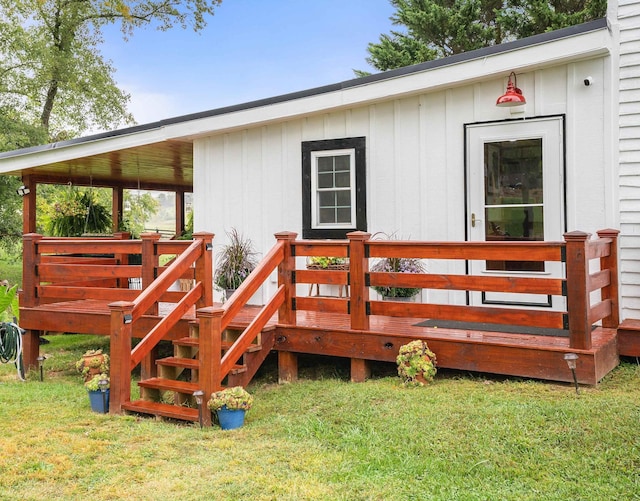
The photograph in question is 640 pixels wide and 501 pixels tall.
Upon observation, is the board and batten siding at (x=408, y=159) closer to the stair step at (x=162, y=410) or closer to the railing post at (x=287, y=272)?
the railing post at (x=287, y=272)

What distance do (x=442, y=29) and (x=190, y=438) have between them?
18.7m

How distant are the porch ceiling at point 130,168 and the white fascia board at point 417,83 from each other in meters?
1.10

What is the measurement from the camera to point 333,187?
6.92 meters

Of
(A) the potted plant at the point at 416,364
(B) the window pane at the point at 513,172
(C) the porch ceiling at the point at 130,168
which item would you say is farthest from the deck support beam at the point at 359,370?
(C) the porch ceiling at the point at 130,168

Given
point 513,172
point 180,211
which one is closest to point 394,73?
point 513,172

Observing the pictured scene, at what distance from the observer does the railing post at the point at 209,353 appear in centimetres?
471

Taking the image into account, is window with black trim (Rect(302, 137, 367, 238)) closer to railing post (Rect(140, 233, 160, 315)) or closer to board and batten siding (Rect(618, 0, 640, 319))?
railing post (Rect(140, 233, 160, 315))

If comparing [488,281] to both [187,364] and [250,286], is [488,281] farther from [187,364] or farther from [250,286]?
[187,364]

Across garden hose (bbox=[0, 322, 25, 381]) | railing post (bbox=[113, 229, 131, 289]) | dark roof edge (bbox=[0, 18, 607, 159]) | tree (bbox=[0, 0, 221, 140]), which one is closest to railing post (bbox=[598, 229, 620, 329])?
dark roof edge (bbox=[0, 18, 607, 159])

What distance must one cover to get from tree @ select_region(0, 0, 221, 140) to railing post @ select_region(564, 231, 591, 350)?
17.7 metres

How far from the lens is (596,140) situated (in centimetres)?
557

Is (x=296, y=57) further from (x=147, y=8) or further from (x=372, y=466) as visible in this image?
(x=372, y=466)

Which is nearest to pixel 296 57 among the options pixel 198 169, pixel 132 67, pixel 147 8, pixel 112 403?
pixel 132 67

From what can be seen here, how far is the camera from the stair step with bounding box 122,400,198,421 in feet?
15.8
